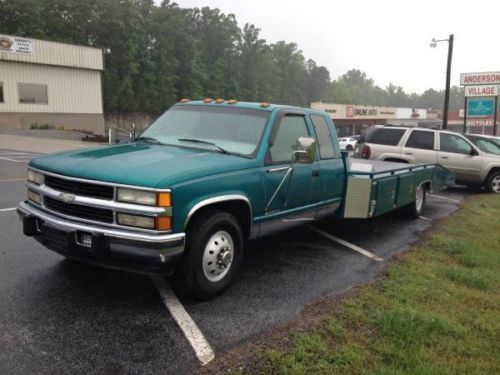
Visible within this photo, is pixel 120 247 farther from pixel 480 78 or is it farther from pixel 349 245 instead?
pixel 480 78

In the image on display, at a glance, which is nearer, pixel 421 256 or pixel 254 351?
pixel 254 351

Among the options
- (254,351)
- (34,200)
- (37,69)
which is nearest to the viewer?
(254,351)

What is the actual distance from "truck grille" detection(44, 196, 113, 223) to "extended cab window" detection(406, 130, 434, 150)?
11053 mm

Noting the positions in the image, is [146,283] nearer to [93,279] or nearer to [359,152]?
[93,279]

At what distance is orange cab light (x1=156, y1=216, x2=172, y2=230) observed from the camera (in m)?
3.81

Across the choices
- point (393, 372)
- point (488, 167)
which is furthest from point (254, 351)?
point (488, 167)

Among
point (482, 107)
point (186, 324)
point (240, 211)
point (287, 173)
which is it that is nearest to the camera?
point (186, 324)

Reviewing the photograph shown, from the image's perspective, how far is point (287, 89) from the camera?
10994 centimetres

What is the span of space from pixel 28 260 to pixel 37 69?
30.3 metres

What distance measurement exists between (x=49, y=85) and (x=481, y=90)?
1108 inches

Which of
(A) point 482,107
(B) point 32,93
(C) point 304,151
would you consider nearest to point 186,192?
(C) point 304,151

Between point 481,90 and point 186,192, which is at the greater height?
point 481,90

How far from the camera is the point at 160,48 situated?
68250 mm

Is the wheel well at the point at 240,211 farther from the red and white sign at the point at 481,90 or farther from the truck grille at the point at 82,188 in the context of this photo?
the red and white sign at the point at 481,90
